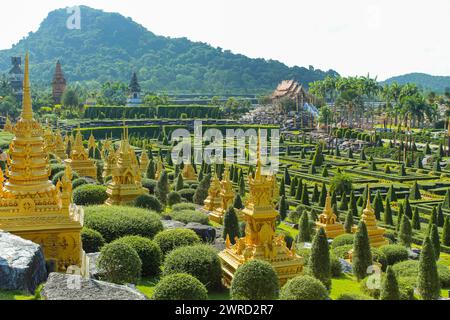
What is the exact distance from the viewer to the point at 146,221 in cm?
2062

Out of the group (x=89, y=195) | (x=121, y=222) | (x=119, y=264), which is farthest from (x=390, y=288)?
(x=89, y=195)

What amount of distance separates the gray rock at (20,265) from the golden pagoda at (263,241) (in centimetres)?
567

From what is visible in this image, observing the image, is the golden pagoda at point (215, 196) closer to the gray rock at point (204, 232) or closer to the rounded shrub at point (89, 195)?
the rounded shrub at point (89, 195)

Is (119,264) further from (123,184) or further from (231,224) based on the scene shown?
(123,184)

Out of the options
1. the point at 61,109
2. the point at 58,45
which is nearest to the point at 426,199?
the point at 61,109

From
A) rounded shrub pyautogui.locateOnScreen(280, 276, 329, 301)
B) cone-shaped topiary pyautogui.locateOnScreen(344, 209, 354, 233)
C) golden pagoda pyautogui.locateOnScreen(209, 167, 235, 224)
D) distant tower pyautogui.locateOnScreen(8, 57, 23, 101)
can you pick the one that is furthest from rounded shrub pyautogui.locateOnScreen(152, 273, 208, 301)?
distant tower pyautogui.locateOnScreen(8, 57, 23, 101)

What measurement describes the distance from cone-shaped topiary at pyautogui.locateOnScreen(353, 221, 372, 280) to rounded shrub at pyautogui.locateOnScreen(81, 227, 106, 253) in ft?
29.6

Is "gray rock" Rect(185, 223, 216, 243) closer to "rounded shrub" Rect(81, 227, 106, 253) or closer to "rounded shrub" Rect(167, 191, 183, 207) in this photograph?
"rounded shrub" Rect(81, 227, 106, 253)

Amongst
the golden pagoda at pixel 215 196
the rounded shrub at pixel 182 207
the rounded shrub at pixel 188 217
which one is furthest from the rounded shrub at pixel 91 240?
the golden pagoda at pixel 215 196

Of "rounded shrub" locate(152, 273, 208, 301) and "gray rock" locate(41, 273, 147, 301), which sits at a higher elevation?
"gray rock" locate(41, 273, 147, 301)

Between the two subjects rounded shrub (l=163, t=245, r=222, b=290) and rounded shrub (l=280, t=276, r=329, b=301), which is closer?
rounded shrub (l=280, t=276, r=329, b=301)

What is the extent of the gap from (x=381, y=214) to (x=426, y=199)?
6.02 m

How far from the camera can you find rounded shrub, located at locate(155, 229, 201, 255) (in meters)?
19.2

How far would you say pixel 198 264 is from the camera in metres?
16.2
